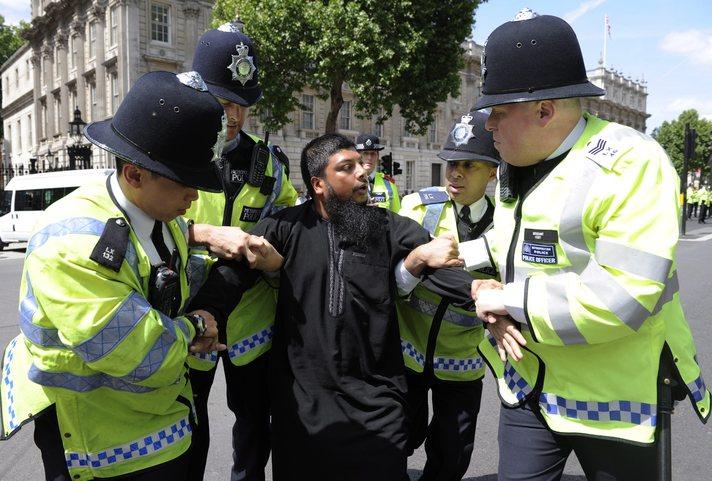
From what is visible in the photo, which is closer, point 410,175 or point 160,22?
point 160,22

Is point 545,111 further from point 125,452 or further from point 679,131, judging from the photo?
point 679,131

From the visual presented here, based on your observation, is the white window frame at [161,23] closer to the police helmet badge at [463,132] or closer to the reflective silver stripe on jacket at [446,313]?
the police helmet badge at [463,132]

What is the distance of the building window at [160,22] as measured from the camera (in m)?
30.4

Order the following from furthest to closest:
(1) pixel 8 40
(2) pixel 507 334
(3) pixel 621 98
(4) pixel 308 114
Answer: (3) pixel 621 98
(1) pixel 8 40
(4) pixel 308 114
(2) pixel 507 334

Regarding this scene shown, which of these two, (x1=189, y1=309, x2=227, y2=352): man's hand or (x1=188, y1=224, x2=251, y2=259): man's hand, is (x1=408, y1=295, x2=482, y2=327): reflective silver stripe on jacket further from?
(x1=189, y1=309, x2=227, y2=352): man's hand

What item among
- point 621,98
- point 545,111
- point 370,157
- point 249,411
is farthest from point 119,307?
point 621,98

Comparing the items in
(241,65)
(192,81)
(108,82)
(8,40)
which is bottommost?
(192,81)

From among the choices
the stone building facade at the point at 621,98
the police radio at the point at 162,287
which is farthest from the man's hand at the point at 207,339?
the stone building facade at the point at 621,98

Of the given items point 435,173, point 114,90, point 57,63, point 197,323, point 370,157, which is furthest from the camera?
point 435,173

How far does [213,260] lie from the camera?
2766mm

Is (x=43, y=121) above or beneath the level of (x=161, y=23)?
beneath

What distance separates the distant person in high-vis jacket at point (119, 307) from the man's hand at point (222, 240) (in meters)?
0.49

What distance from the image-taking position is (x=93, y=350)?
1622 mm

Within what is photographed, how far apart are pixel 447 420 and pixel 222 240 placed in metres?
1.61
